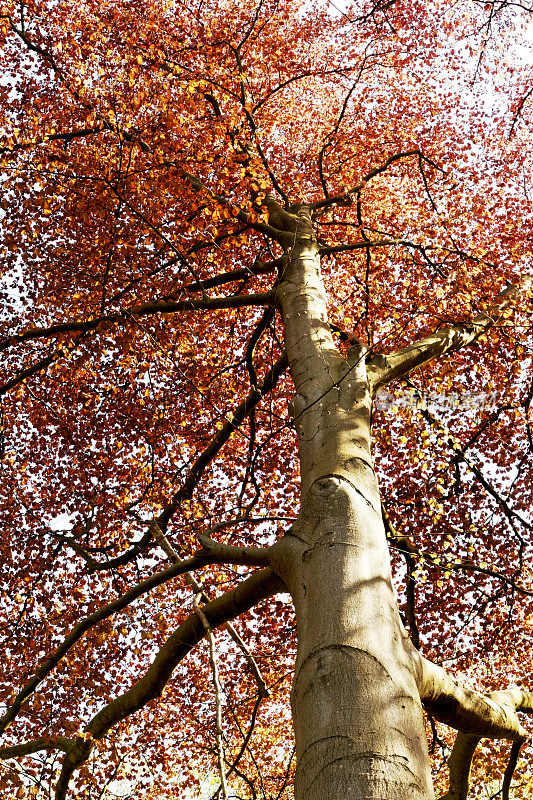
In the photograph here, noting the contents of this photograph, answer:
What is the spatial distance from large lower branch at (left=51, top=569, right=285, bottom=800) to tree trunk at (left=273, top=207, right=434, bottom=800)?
0.23 meters

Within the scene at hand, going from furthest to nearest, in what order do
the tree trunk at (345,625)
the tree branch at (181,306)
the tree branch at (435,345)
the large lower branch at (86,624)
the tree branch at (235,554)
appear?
the tree branch at (181,306) < the tree branch at (435,345) < the large lower branch at (86,624) < the tree branch at (235,554) < the tree trunk at (345,625)

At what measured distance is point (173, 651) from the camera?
3137 mm

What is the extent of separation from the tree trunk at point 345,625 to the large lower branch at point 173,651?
0.23 m

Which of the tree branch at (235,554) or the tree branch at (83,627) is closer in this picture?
the tree branch at (235,554)

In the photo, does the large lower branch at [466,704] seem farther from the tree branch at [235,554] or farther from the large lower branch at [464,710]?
the tree branch at [235,554]

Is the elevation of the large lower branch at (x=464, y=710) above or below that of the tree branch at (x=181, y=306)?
below

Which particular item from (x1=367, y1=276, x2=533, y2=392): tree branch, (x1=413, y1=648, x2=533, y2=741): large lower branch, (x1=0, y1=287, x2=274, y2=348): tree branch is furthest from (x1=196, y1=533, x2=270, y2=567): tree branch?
(x1=0, y1=287, x2=274, y2=348): tree branch

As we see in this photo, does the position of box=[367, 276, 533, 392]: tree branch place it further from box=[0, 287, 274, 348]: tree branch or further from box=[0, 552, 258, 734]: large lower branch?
box=[0, 552, 258, 734]: large lower branch

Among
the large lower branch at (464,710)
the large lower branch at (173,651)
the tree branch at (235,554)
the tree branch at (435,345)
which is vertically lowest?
the large lower branch at (464,710)

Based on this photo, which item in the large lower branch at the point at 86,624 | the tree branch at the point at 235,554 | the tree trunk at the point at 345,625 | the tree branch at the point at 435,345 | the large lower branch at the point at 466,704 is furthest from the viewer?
the tree branch at the point at 435,345

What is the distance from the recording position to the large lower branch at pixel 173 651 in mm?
2979

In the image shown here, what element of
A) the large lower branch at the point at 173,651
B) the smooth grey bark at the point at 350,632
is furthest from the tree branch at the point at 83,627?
the smooth grey bark at the point at 350,632

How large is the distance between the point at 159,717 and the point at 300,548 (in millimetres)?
8459

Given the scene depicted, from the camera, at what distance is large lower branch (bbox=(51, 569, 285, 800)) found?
298 cm
